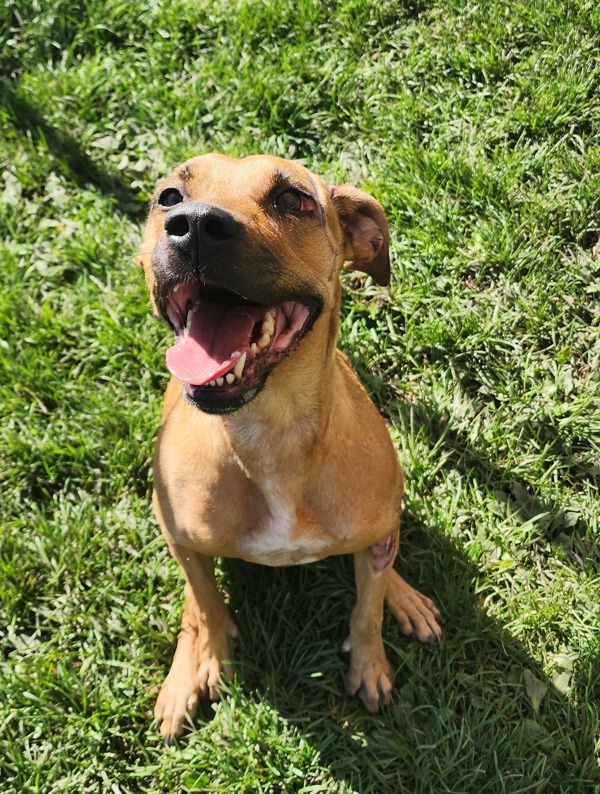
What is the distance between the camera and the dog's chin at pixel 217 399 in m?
2.92

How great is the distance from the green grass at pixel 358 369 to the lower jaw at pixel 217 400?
5.47ft

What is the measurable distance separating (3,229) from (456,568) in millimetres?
3838

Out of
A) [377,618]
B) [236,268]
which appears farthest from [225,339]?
[377,618]

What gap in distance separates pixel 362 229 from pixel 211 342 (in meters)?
1.02

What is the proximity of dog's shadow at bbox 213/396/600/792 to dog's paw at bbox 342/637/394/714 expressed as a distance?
69 mm

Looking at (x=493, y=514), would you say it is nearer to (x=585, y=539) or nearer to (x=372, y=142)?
(x=585, y=539)

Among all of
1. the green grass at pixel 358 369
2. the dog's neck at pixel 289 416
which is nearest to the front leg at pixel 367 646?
the green grass at pixel 358 369

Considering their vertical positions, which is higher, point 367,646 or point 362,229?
point 362,229

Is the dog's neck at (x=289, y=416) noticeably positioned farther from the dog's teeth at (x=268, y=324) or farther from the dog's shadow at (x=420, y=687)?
the dog's shadow at (x=420, y=687)

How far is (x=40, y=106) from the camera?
6094 millimetres

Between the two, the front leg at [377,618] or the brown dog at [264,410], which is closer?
the brown dog at [264,410]

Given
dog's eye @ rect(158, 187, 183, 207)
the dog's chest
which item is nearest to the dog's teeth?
dog's eye @ rect(158, 187, 183, 207)

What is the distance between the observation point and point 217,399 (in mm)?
2918

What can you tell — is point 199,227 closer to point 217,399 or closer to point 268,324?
point 268,324
